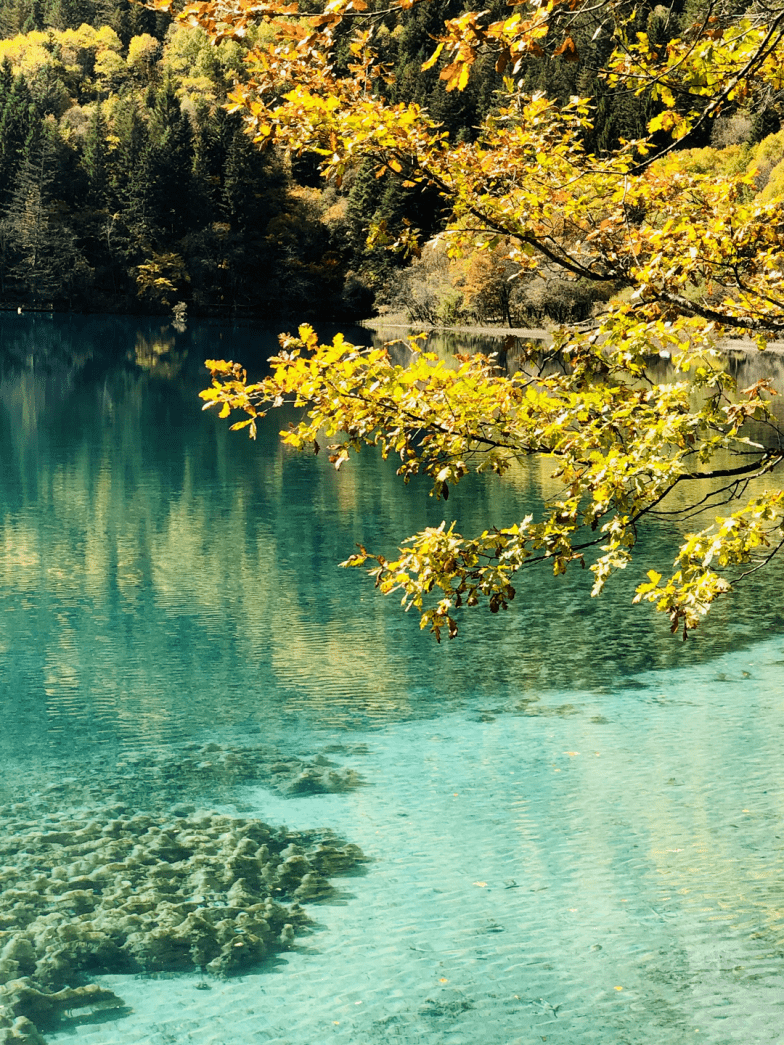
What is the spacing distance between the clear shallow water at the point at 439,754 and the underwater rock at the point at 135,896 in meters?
0.20

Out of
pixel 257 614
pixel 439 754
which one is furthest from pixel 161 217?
pixel 439 754

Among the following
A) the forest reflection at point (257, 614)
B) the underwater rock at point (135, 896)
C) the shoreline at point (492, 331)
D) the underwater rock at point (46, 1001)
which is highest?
the shoreline at point (492, 331)

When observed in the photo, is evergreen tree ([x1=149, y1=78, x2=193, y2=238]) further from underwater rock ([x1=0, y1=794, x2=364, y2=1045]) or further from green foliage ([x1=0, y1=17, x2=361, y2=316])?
underwater rock ([x1=0, y1=794, x2=364, y2=1045])

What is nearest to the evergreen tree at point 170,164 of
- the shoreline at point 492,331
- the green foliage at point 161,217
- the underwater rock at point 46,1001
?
the green foliage at point 161,217

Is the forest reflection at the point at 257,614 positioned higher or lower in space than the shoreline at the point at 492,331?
lower

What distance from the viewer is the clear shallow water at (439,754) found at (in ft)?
18.7

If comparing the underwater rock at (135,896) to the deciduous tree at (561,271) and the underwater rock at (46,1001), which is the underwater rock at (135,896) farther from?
the deciduous tree at (561,271)

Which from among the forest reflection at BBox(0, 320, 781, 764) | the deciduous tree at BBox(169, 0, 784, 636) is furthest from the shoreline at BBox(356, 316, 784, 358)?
the deciduous tree at BBox(169, 0, 784, 636)

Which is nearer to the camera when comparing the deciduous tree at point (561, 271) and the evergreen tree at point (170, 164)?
A: the deciduous tree at point (561, 271)

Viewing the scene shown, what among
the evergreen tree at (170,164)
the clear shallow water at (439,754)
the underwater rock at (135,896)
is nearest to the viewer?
the clear shallow water at (439,754)

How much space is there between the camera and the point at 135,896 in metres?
6.51

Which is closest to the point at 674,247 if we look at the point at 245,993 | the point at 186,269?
the point at 245,993

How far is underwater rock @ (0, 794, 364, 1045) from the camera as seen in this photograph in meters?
5.82

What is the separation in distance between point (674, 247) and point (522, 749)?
469 cm
